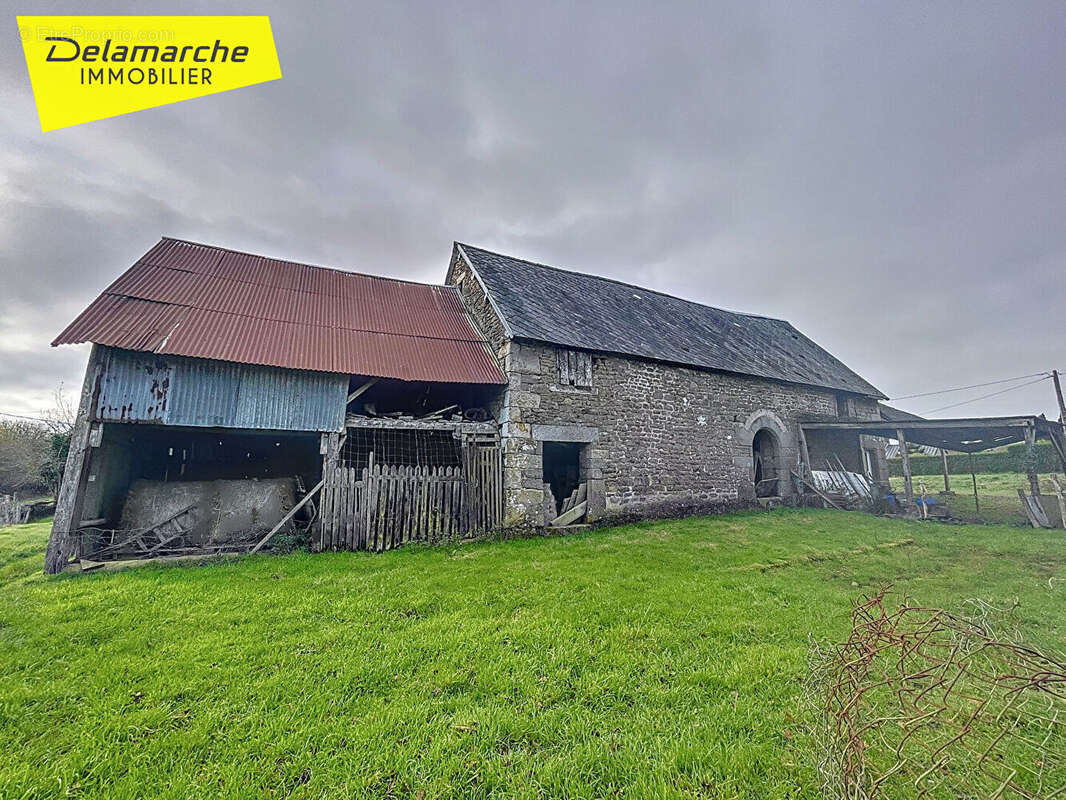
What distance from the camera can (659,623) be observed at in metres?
4.71

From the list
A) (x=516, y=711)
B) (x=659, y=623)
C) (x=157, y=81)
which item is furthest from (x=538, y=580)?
(x=157, y=81)

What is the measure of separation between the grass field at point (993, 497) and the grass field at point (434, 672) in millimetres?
6313

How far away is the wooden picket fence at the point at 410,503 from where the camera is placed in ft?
26.5

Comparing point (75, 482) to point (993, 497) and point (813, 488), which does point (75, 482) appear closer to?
point (813, 488)

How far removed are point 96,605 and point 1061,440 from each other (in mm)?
20590

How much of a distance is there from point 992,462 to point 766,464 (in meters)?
15.7

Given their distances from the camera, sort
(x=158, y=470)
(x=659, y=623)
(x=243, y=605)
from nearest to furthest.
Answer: (x=659, y=623) < (x=243, y=605) < (x=158, y=470)

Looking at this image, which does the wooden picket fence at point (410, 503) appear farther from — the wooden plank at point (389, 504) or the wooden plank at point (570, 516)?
the wooden plank at point (570, 516)

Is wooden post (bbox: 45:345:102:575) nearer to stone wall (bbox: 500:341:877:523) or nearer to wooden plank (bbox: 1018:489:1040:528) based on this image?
stone wall (bbox: 500:341:877:523)

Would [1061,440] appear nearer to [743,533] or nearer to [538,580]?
[743,533]

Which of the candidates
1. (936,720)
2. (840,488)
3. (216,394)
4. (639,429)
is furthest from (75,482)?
(840,488)

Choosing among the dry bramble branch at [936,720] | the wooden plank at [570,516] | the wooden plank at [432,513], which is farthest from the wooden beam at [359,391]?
the dry bramble branch at [936,720]

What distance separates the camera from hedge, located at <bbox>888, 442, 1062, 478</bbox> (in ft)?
63.0

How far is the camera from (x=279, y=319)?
9.66 meters
